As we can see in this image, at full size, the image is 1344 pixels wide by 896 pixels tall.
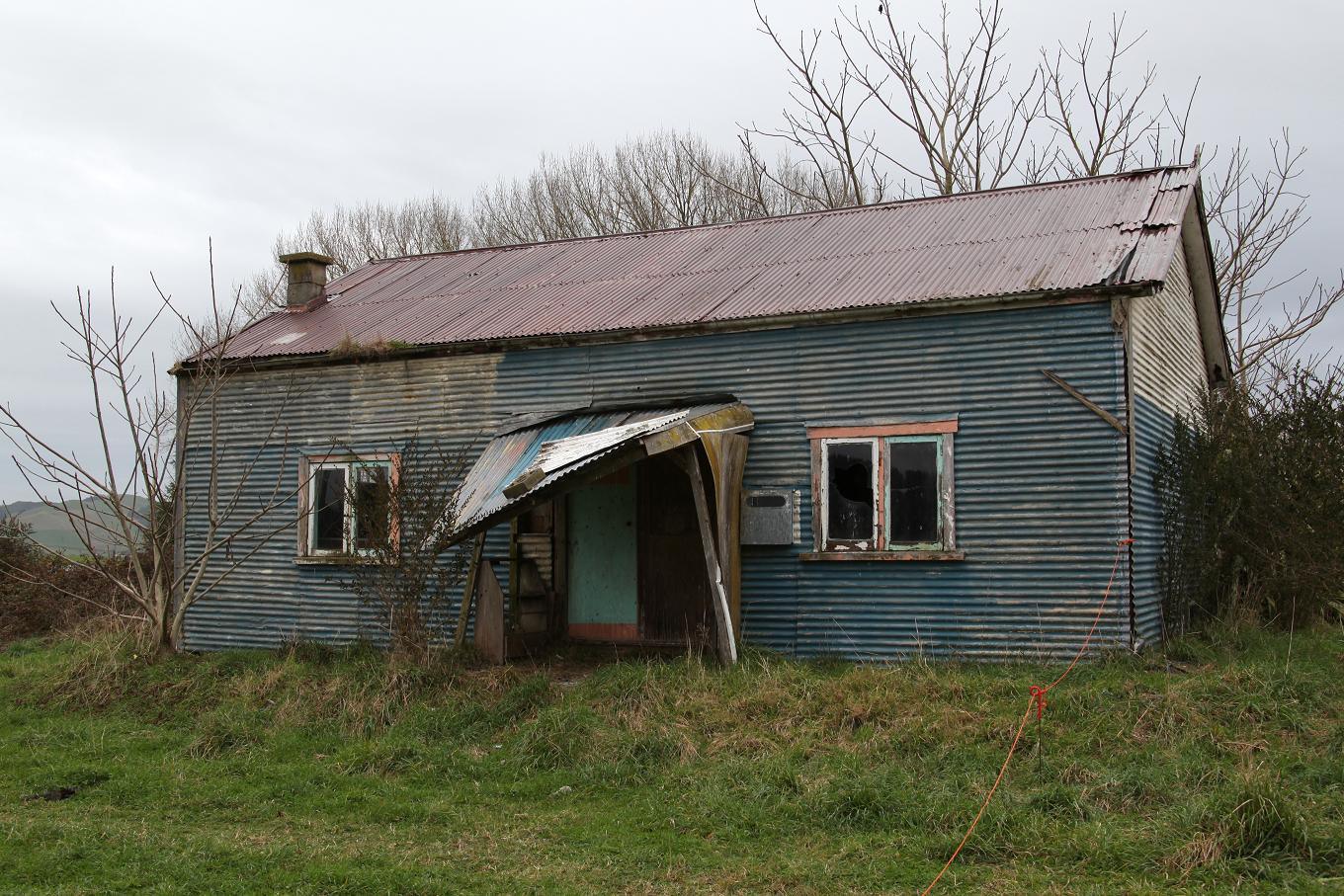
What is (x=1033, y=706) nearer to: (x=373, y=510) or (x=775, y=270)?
(x=775, y=270)

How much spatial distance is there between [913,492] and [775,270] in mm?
3407

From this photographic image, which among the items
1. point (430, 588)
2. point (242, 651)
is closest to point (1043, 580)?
point (430, 588)

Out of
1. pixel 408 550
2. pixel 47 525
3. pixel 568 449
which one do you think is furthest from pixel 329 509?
pixel 47 525

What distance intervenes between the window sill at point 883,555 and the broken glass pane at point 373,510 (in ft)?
13.5

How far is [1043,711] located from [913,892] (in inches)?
121

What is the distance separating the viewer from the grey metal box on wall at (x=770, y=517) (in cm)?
1117

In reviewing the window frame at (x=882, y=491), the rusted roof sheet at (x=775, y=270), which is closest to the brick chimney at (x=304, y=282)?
the rusted roof sheet at (x=775, y=270)

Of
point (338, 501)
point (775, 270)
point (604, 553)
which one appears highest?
point (775, 270)

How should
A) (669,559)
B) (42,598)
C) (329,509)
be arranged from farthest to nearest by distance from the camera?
(42,598)
(329,509)
(669,559)

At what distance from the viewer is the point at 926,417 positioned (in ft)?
35.3

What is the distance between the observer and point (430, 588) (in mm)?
12570

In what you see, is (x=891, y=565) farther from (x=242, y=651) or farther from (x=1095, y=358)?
(x=242, y=651)

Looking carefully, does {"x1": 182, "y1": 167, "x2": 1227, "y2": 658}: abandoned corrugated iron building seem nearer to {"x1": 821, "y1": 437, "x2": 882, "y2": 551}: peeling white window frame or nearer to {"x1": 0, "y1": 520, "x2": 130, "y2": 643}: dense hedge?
{"x1": 821, "y1": 437, "x2": 882, "y2": 551}: peeling white window frame

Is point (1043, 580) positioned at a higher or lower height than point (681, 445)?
lower
